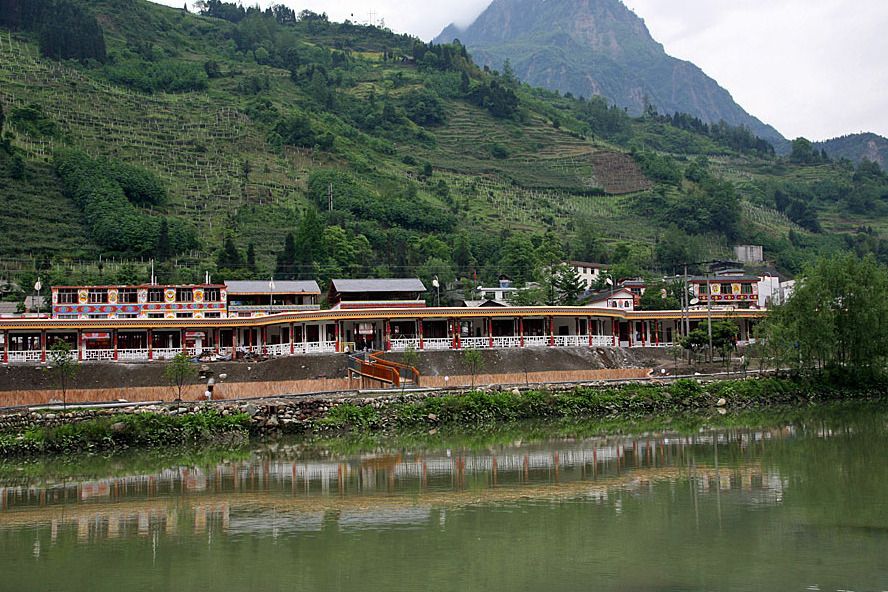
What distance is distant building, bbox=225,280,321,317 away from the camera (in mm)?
75062

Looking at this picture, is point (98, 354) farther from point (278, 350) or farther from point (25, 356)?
point (278, 350)

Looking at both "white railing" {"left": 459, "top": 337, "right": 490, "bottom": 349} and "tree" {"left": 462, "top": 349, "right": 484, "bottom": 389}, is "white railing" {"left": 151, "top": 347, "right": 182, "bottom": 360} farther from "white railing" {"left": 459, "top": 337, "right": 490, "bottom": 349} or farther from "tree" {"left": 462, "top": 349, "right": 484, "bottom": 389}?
"tree" {"left": 462, "top": 349, "right": 484, "bottom": 389}

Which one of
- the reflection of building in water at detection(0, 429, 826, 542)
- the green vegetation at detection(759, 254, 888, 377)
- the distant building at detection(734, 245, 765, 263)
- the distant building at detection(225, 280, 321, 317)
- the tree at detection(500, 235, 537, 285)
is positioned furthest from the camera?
the distant building at detection(734, 245, 765, 263)

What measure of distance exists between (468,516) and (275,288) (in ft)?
165

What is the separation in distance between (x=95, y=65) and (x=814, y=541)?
198m

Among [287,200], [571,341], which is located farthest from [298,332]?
[287,200]

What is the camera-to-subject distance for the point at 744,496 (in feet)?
99.6

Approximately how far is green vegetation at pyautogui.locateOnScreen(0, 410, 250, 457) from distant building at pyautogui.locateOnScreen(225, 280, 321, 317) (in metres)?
28.2

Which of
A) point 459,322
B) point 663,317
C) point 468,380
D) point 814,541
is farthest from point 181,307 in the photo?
point 814,541

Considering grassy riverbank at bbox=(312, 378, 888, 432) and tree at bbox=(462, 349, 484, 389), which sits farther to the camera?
tree at bbox=(462, 349, 484, 389)

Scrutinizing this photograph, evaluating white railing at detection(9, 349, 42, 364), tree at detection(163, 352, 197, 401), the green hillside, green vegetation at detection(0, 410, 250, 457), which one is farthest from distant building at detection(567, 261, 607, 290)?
green vegetation at detection(0, 410, 250, 457)

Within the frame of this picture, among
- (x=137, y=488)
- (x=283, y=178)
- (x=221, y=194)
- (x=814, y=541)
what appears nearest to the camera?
(x=814, y=541)

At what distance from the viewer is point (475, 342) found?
64.6 metres

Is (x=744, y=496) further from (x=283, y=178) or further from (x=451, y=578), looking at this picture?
(x=283, y=178)
